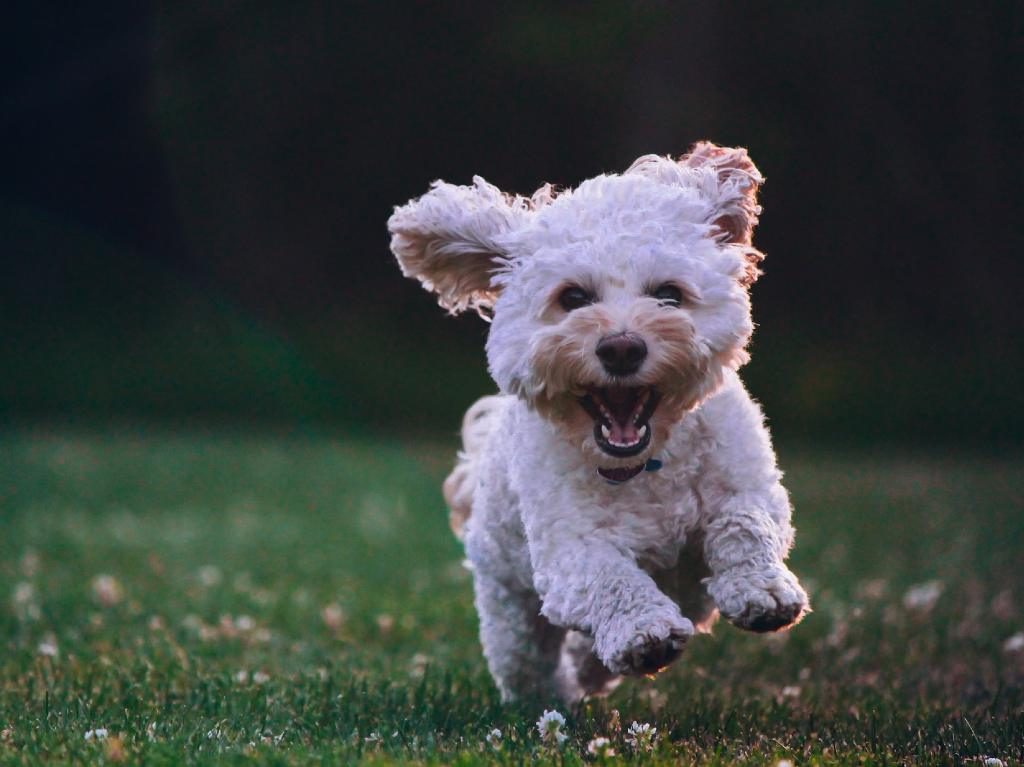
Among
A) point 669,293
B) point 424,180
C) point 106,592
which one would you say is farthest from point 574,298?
point 424,180

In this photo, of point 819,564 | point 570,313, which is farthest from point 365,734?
point 819,564

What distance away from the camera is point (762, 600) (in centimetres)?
361

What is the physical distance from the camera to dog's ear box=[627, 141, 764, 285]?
13.8ft

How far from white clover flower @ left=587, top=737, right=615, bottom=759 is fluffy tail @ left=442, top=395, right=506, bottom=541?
1.55 m

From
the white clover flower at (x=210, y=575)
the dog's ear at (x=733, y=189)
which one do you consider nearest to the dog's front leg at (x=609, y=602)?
the dog's ear at (x=733, y=189)

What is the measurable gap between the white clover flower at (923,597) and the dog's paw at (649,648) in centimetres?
388

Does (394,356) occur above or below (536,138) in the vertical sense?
below

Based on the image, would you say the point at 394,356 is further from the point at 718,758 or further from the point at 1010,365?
the point at 718,758

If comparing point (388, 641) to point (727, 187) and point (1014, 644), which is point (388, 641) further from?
point (727, 187)

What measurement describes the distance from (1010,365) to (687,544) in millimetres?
16020

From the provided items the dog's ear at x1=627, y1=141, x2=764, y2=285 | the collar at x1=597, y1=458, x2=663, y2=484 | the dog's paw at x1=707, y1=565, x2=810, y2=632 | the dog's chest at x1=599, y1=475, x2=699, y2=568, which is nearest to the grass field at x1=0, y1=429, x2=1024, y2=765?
the dog's paw at x1=707, y1=565, x2=810, y2=632

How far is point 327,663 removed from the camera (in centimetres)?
548

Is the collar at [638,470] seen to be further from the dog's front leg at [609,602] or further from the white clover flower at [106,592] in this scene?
the white clover flower at [106,592]

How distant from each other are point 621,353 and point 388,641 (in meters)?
3.07
